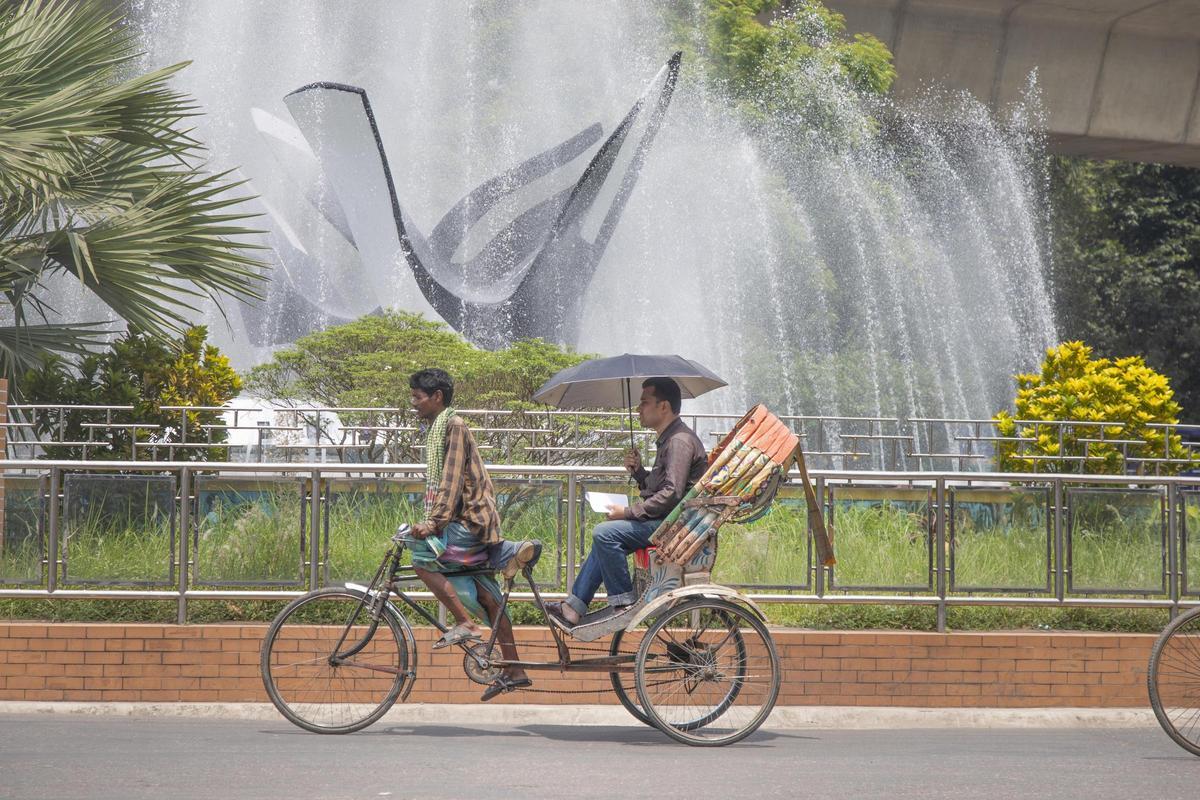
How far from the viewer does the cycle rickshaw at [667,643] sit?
23.2 feet

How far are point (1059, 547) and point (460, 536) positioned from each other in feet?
12.5

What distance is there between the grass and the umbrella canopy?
61 centimetres

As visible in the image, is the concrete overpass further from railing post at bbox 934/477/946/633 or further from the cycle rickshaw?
the cycle rickshaw

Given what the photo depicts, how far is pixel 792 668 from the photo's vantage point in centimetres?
830

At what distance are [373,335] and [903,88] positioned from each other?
54.6 ft

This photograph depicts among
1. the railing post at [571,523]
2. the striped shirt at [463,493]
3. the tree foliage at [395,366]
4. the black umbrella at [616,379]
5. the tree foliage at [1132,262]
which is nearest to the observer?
the striped shirt at [463,493]

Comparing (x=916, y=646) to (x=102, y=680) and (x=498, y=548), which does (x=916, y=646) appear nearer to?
(x=498, y=548)

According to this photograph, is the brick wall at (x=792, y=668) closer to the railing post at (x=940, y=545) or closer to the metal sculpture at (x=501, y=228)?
the railing post at (x=940, y=545)

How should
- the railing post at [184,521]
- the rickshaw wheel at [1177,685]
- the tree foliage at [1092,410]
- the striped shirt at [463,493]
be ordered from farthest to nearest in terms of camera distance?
1. the tree foliage at [1092,410]
2. the railing post at [184,521]
3. the striped shirt at [463,493]
4. the rickshaw wheel at [1177,685]

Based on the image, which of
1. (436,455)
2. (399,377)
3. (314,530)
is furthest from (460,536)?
(399,377)

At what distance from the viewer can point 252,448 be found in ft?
62.8

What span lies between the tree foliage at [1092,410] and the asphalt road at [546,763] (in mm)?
8025

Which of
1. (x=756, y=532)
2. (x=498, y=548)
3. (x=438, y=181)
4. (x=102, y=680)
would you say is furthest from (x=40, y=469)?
(x=438, y=181)

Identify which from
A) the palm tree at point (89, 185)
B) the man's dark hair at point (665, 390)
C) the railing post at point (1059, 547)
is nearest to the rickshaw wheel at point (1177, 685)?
the railing post at point (1059, 547)
